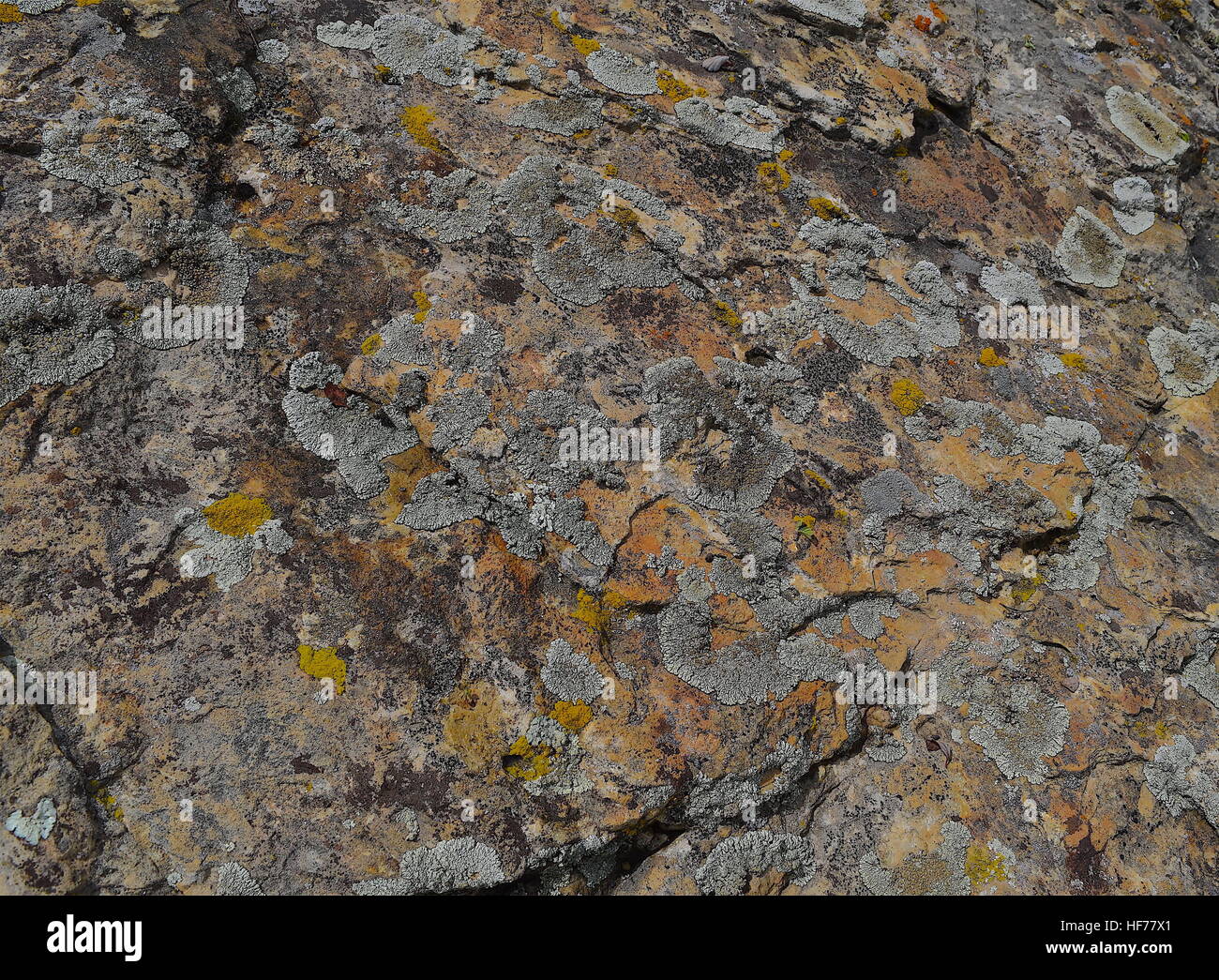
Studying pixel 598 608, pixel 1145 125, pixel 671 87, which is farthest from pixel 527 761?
pixel 1145 125

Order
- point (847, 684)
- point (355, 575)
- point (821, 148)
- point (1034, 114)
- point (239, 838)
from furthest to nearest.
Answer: point (1034, 114)
point (821, 148)
point (847, 684)
point (355, 575)
point (239, 838)

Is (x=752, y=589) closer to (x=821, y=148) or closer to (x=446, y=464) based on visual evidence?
(x=446, y=464)

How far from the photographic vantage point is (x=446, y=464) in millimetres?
3697

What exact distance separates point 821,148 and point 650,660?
11.2ft

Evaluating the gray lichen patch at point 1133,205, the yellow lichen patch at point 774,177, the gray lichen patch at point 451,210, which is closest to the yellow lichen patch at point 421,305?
the gray lichen patch at point 451,210

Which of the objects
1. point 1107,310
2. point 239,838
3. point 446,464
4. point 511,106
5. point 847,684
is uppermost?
point 511,106

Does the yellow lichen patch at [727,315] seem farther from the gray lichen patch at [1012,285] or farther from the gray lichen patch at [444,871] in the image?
the gray lichen patch at [444,871]

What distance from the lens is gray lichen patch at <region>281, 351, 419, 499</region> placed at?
3.63m

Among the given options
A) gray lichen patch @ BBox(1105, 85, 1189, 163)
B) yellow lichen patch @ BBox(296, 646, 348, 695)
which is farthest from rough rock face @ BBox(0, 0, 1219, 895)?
gray lichen patch @ BBox(1105, 85, 1189, 163)

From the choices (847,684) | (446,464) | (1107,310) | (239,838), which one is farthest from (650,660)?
(1107,310)

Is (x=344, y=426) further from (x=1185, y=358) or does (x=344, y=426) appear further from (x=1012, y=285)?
(x=1185, y=358)

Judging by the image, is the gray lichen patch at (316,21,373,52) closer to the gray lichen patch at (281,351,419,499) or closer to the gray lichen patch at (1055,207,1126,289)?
the gray lichen patch at (281,351,419,499)

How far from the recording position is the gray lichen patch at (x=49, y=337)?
3.44 metres

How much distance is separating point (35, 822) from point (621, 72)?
15.5ft
